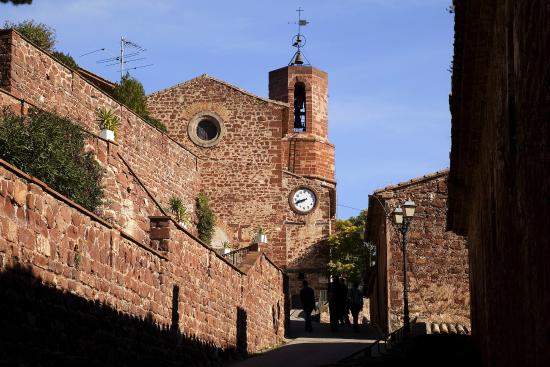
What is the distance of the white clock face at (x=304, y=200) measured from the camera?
45.4 m

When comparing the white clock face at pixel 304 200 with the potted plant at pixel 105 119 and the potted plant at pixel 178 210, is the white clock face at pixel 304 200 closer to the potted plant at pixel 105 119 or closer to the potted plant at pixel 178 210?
the potted plant at pixel 178 210

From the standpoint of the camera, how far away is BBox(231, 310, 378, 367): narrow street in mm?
19469

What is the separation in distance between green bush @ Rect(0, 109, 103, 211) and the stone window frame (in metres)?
19.3

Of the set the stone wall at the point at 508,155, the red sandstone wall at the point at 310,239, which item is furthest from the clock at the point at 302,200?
the stone wall at the point at 508,155

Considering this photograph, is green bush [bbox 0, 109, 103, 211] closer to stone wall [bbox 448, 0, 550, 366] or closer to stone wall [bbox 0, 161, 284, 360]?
stone wall [bbox 0, 161, 284, 360]

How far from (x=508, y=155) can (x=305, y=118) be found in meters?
45.0

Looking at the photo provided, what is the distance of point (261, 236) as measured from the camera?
3881cm

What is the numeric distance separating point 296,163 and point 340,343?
28.5 meters

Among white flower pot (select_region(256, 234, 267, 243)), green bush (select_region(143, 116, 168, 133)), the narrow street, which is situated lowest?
the narrow street

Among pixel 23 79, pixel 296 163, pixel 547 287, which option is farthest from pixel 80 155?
pixel 296 163

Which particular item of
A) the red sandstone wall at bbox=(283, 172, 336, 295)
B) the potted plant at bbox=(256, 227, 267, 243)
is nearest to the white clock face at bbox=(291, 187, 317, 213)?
the red sandstone wall at bbox=(283, 172, 336, 295)

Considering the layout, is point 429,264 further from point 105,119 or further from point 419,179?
point 105,119

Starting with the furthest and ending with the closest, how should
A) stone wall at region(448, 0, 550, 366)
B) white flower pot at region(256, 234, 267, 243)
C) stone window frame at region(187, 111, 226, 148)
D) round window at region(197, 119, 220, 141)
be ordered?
round window at region(197, 119, 220, 141) < stone window frame at region(187, 111, 226, 148) < white flower pot at region(256, 234, 267, 243) < stone wall at region(448, 0, 550, 366)

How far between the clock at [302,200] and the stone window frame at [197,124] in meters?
5.00
